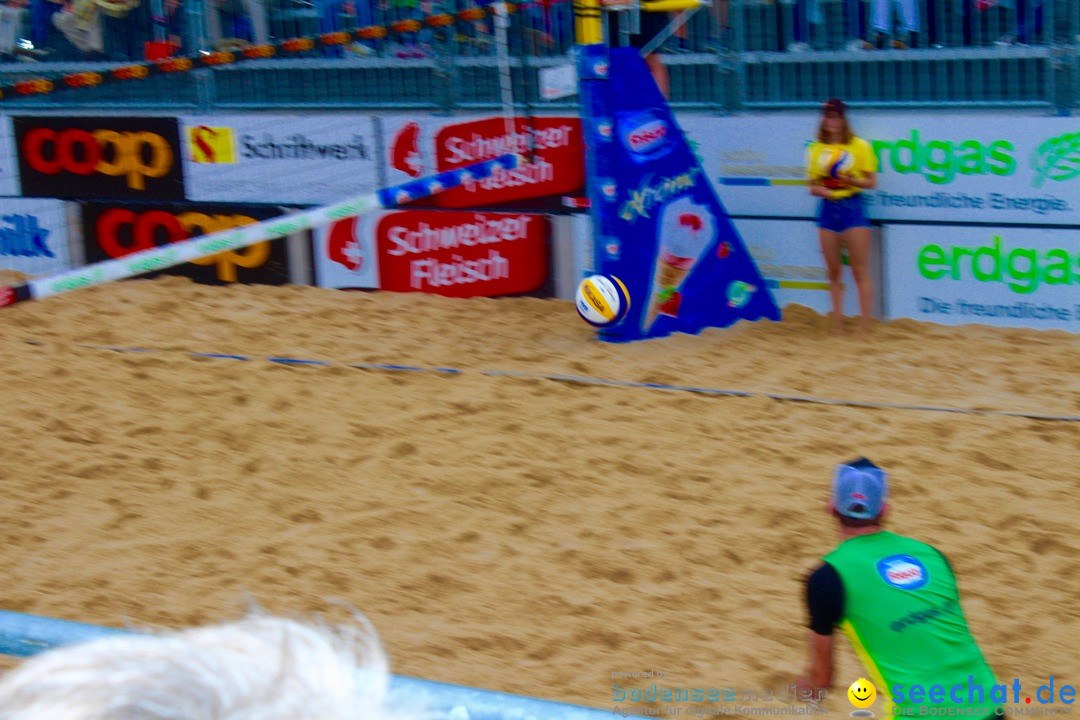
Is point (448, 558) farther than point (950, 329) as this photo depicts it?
No

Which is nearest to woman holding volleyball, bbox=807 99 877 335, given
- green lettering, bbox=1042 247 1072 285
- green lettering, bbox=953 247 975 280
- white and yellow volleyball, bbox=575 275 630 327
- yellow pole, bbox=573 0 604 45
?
green lettering, bbox=953 247 975 280

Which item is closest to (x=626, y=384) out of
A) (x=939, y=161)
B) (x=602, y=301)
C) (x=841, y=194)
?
(x=602, y=301)

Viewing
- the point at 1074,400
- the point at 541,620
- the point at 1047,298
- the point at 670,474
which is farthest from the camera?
the point at 1047,298

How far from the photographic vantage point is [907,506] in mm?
5973

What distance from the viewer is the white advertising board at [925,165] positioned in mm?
8414

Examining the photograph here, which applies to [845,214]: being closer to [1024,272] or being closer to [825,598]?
[1024,272]

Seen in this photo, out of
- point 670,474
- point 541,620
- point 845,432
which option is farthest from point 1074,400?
point 541,620

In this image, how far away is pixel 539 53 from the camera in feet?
35.2

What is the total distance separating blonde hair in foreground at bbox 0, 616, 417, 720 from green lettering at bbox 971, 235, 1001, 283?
8.06 metres

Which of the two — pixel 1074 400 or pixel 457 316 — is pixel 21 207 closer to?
pixel 457 316

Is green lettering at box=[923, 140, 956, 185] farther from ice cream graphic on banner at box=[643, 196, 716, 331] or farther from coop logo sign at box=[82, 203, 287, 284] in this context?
coop logo sign at box=[82, 203, 287, 284]

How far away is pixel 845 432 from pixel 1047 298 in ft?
8.19

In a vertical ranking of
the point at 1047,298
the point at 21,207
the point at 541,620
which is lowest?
the point at 541,620

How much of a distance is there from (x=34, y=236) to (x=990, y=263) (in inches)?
343
